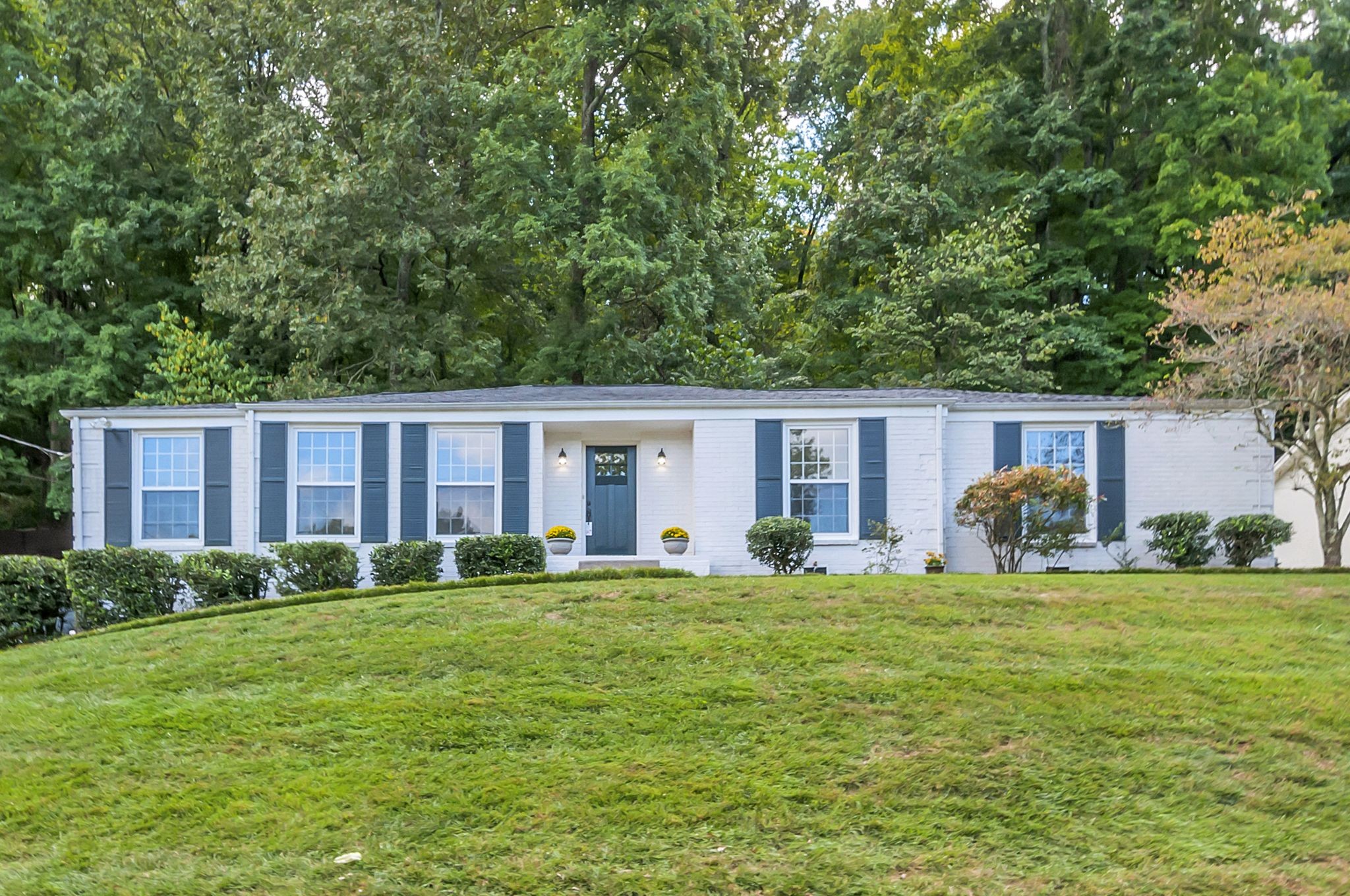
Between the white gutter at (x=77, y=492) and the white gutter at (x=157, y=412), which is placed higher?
the white gutter at (x=157, y=412)

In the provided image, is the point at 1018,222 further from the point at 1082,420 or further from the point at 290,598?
the point at 290,598

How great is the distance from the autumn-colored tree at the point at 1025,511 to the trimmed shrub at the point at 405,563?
265 inches

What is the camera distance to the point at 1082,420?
1420 cm

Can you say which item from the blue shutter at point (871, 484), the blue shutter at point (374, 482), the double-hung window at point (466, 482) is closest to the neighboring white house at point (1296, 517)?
the blue shutter at point (871, 484)

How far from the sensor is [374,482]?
14.0 metres

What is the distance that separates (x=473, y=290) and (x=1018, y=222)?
11.5 metres

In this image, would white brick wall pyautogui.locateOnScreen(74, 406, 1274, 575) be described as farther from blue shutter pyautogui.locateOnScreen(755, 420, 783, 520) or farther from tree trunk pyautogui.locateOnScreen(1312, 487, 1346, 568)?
tree trunk pyautogui.locateOnScreen(1312, 487, 1346, 568)

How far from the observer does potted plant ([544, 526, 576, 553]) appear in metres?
14.0

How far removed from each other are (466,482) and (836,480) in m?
5.00

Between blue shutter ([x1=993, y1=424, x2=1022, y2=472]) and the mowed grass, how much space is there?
5.43 meters

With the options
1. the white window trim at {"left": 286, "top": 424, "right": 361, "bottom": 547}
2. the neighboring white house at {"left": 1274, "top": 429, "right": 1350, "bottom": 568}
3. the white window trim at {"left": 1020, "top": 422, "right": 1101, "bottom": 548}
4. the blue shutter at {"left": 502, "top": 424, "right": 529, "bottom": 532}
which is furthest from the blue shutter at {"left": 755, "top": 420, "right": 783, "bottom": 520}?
the neighboring white house at {"left": 1274, "top": 429, "right": 1350, "bottom": 568}

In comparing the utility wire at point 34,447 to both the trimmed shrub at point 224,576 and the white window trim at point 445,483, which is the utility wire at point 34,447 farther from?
the white window trim at point 445,483

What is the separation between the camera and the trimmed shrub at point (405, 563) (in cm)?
1277

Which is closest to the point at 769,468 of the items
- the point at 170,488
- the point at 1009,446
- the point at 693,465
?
the point at 693,465
